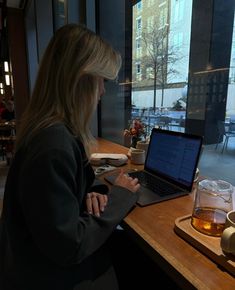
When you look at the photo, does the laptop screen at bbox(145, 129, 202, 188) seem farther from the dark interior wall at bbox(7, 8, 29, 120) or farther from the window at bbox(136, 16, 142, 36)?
the dark interior wall at bbox(7, 8, 29, 120)

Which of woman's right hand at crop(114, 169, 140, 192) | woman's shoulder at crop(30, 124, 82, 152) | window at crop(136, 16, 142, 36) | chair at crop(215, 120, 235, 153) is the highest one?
window at crop(136, 16, 142, 36)

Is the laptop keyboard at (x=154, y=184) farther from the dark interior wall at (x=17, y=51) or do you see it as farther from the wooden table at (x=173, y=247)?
the dark interior wall at (x=17, y=51)

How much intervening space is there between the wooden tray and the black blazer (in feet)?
0.63

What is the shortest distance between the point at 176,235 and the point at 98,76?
22.7 inches

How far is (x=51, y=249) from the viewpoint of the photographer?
0.64 m

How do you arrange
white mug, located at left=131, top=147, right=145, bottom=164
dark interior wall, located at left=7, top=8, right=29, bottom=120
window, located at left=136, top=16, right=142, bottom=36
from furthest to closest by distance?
1. dark interior wall, located at left=7, top=8, right=29, bottom=120
2. window, located at left=136, top=16, right=142, bottom=36
3. white mug, located at left=131, top=147, right=145, bottom=164

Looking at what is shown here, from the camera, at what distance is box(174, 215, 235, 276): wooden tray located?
0.60 metres

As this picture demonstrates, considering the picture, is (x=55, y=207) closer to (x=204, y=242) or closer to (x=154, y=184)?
(x=204, y=242)

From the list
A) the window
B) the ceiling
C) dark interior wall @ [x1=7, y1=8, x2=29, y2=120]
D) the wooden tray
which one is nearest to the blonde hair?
the wooden tray

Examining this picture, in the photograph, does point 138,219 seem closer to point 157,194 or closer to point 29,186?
point 157,194

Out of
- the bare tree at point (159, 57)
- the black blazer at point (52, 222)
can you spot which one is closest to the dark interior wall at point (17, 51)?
the bare tree at point (159, 57)

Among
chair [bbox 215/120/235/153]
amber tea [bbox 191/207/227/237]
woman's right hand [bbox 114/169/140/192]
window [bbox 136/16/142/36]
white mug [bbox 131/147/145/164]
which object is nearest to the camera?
amber tea [bbox 191/207/227/237]

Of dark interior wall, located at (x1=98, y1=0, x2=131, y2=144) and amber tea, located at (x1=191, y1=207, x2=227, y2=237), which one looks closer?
amber tea, located at (x1=191, y1=207, x2=227, y2=237)

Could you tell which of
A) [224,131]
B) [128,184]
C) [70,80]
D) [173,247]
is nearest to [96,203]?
[128,184]
